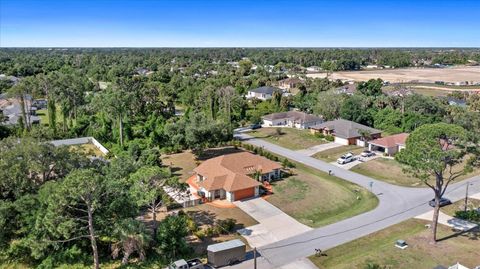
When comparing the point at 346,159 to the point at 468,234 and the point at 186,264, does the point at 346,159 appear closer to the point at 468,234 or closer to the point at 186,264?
the point at 468,234

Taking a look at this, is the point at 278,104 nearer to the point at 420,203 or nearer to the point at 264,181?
the point at 264,181

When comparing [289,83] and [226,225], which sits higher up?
[289,83]

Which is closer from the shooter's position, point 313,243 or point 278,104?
point 313,243

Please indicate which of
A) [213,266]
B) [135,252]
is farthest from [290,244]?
[135,252]

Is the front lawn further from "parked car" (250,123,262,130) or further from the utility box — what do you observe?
"parked car" (250,123,262,130)

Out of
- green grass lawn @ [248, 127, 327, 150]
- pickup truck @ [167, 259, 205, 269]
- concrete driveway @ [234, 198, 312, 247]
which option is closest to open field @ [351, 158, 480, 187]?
green grass lawn @ [248, 127, 327, 150]

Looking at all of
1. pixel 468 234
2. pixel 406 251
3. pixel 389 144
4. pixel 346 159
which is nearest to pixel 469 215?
pixel 468 234
